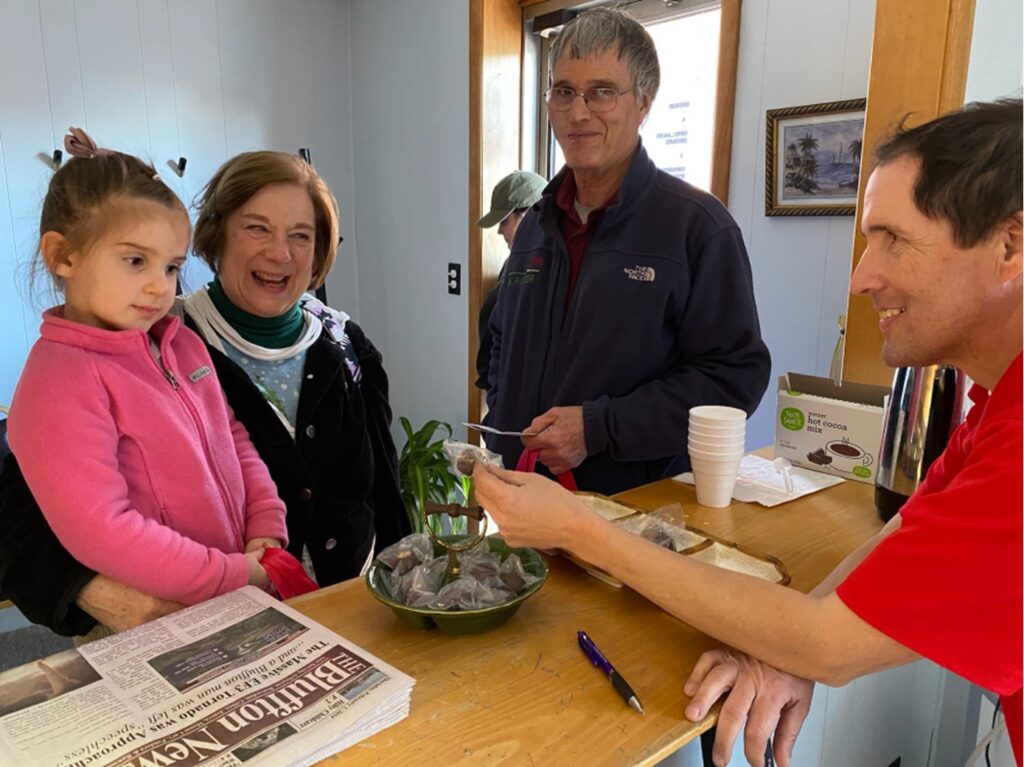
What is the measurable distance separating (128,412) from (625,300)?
0.97m

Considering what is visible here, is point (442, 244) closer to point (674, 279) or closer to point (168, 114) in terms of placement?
point (168, 114)

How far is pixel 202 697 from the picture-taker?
0.76m

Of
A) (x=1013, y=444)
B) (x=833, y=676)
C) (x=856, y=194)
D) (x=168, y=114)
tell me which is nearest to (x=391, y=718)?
(x=833, y=676)

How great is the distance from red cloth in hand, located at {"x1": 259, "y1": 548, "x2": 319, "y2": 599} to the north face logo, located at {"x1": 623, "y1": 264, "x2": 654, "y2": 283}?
2.92ft

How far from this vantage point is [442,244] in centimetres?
338

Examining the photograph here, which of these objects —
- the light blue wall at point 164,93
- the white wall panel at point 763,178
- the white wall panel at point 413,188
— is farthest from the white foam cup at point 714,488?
the light blue wall at point 164,93

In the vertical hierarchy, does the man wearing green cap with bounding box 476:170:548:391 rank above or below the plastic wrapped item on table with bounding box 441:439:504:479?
above

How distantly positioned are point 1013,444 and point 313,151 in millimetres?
3509

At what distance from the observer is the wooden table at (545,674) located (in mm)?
718

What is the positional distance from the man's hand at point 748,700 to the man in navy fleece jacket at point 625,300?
68 cm

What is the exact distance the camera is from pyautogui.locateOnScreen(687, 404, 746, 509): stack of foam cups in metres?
1.32

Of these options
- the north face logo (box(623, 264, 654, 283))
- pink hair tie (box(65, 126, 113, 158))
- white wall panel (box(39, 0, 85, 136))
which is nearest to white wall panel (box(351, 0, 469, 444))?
white wall panel (box(39, 0, 85, 136))

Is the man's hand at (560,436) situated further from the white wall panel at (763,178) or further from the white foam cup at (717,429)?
the white wall panel at (763,178)

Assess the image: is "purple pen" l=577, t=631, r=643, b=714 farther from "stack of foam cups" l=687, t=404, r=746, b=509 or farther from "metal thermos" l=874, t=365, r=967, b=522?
"metal thermos" l=874, t=365, r=967, b=522
